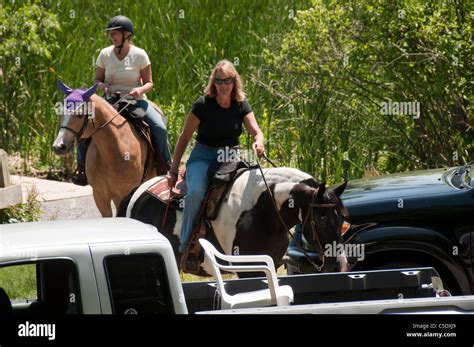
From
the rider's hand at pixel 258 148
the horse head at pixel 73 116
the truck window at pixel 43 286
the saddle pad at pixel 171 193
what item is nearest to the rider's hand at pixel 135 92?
the horse head at pixel 73 116

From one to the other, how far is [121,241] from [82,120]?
6.27m

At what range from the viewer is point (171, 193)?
9.65 m

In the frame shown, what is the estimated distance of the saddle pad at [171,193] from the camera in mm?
9602

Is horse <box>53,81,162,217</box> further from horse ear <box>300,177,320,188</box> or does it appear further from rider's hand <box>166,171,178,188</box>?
horse ear <box>300,177,320,188</box>

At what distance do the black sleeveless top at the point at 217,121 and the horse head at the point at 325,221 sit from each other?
43.6 inches

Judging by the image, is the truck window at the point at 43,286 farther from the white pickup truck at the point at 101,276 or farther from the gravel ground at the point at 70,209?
the gravel ground at the point at 70,209

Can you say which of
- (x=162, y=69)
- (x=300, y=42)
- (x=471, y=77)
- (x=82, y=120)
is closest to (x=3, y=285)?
(x=82, y=120)

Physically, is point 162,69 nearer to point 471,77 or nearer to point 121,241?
point 471,77

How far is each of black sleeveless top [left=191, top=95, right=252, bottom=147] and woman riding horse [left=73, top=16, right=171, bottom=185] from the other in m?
2.92

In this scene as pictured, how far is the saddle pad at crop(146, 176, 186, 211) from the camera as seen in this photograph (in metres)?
9.60

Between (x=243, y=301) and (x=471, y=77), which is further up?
(x=471, y=77)

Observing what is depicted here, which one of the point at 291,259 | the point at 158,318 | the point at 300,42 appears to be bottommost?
the point at 291,259

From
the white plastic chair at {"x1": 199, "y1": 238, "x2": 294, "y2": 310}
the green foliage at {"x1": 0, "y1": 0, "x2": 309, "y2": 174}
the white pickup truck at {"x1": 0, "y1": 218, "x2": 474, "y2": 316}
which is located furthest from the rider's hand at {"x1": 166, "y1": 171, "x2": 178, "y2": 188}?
the green foliage at {"x1": 0, "y1": 0, "x2": 309, "y2": 174}

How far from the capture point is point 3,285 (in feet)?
18.2
